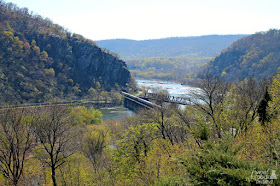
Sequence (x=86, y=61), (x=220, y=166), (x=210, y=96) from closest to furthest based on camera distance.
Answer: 1. (x=220, y=166)
2. (x=210, y=96)
3. (x=86, y=61)

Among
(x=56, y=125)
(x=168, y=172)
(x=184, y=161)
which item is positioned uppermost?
(x=184, y=161)

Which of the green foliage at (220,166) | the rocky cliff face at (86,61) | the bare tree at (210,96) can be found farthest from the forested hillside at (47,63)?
the green foliage at (220,166)

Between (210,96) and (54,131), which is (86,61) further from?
(210,96)

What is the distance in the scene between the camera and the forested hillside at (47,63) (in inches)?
4665

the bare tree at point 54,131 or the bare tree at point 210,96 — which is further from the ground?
the bare tree at point 210,96

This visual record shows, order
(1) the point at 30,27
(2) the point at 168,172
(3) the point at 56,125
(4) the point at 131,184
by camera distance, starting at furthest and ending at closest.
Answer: (1) the point at 30,27 < (3) the point at 56,125 < (4) the point at 131,184 < (2) the point at 168,172

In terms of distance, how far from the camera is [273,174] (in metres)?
7.93

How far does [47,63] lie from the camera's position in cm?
14450

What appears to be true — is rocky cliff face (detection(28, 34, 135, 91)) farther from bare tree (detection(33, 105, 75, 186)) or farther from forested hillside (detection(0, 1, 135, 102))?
bare tree (detection(33, 105, 75, 186))

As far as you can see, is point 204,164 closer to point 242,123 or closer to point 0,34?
point 242,123

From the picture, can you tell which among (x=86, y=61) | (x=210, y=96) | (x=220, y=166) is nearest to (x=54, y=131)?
(x=210, y=96)

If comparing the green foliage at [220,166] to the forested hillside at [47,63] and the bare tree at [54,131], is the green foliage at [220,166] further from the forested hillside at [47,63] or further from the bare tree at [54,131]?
the forested hillside at [47,63]

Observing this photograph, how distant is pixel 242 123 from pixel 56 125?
17.8 metres

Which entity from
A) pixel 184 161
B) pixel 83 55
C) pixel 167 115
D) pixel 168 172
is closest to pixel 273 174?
pixel 184 161
